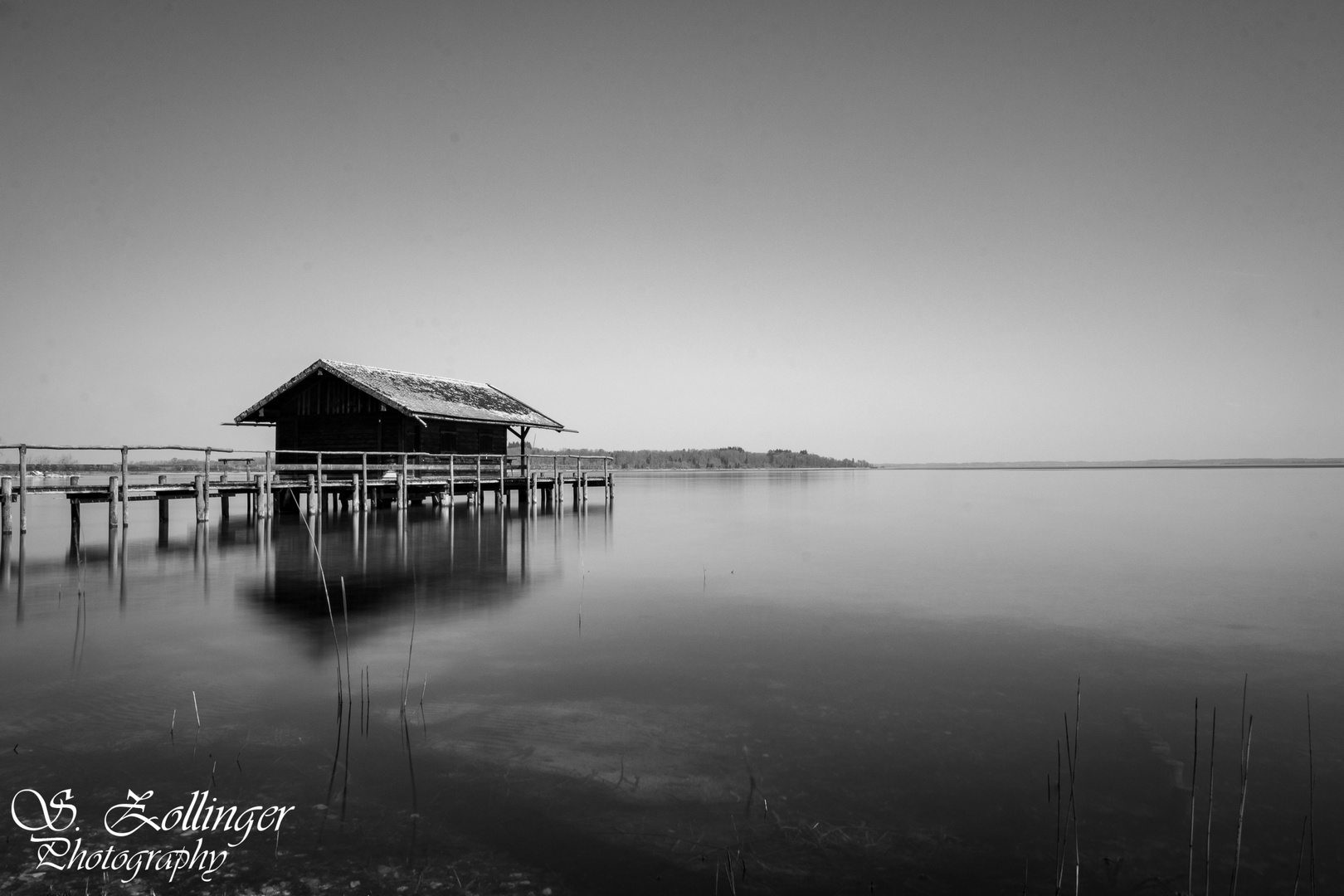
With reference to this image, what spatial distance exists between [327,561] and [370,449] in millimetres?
15597

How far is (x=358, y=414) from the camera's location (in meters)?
29.6

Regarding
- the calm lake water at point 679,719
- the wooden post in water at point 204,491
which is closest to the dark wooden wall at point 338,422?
the wooden post in water at point 204,491

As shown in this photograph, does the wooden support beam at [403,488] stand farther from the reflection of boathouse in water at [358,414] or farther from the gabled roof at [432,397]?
the gabled roof at [432,397]

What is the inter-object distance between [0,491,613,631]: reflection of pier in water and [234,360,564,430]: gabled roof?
18.8 ft

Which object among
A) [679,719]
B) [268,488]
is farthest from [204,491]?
[679,719]

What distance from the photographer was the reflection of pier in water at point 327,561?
1170 centimetres

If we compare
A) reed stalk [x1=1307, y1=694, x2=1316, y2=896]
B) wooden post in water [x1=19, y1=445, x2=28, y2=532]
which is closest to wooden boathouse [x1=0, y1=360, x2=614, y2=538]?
wooden post in water [x1=19, y1=445, x2=28, y2=532]

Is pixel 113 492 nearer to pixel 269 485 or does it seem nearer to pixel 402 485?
pixel 269 485

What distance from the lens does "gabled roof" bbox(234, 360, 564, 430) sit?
2852 centimetres

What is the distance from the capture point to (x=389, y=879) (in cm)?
383

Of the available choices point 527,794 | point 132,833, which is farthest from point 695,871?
point 132,833

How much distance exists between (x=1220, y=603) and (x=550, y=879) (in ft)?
40.7

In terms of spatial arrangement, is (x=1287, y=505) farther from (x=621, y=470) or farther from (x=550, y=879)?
(x=621, y=470)

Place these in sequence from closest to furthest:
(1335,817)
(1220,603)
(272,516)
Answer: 1. (1335,817)
2. (1220,603)
3. (272,516)
